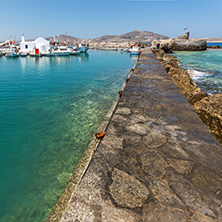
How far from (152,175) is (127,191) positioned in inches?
14.4

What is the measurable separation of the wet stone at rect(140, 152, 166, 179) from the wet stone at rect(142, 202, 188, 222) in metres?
0.35

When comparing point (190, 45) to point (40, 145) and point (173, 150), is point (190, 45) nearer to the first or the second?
point (40, 145)

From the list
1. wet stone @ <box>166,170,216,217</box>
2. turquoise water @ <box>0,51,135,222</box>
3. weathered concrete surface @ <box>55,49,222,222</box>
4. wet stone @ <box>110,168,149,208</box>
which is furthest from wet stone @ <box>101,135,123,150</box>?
turquoise water @ <box>0,51,135,222</box>

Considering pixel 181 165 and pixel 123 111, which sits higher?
pixel 123 111

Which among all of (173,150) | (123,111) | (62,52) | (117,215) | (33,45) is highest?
(33,45)

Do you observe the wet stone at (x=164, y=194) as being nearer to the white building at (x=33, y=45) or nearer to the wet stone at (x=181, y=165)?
the wet stone at (x=181, y=165)

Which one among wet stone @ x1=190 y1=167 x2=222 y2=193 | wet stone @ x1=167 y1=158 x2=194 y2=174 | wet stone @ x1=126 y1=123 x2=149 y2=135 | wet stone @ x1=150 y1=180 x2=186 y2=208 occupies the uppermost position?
wet stone @ x1=126 y1=123 x2=149 y2=135

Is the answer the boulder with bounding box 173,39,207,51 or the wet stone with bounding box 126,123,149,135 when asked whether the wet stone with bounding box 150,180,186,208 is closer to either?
the wet stone with bounding box 126,123,149,135

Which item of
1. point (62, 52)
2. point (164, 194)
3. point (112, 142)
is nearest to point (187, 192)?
point (164, 194)

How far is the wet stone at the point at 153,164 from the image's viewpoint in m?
1.60

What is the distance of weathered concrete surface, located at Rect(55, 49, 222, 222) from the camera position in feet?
3.97

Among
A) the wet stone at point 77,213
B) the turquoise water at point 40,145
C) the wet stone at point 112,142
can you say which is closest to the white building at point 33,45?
the turquoise water at point 40,145

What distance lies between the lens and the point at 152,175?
5.18ft

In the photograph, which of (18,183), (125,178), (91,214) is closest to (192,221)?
(125,178)
